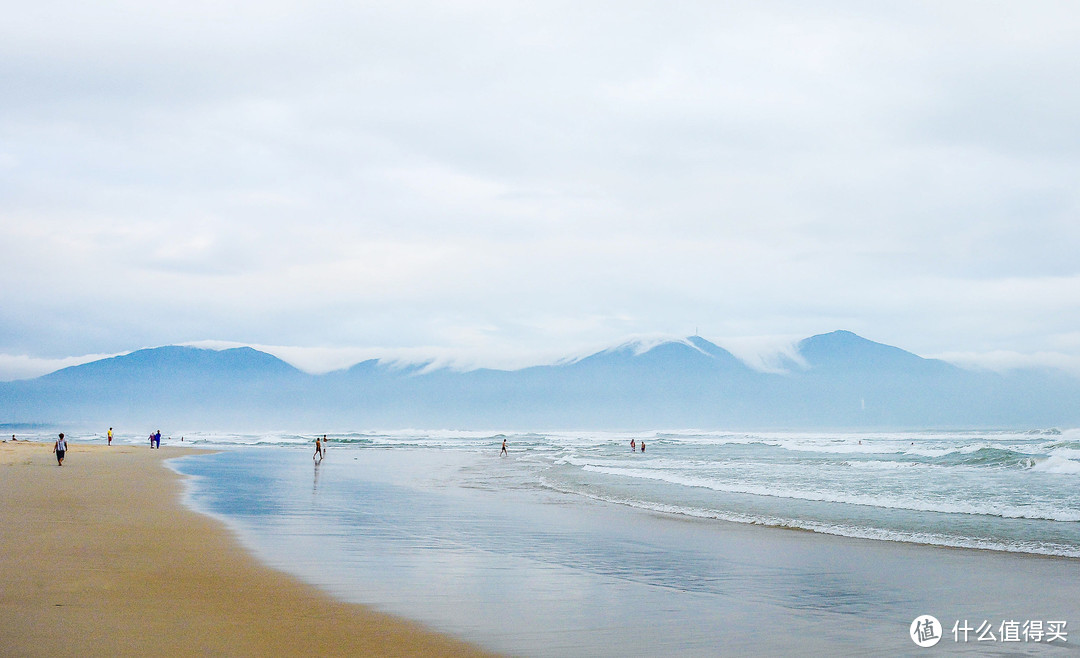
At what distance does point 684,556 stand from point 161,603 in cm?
761

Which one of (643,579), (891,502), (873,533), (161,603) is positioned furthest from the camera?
(891,502)

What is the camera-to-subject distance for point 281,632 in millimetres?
6914

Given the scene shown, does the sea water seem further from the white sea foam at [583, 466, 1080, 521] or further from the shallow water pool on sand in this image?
the shallow water pool on sand

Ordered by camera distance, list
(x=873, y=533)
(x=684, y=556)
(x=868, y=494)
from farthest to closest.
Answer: (x=868, y=494) < (x=873, y=533) < (x=684, y=556)

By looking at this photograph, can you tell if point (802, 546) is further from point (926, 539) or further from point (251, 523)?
point (251, 523)

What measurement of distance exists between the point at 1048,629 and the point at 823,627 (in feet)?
7.70

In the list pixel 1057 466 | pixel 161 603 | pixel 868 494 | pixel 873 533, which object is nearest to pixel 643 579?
pixel 161 603

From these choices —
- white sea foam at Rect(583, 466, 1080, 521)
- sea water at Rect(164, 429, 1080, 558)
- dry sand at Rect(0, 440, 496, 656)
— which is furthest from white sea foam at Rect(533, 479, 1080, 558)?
dry sand at Rect(0, 440, 496, 656)

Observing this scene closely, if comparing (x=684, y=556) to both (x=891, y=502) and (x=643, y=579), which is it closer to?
(x=643, y=579)

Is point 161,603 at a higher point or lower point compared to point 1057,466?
higher

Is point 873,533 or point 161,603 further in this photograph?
point 873,533

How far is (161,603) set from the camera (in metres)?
7.84

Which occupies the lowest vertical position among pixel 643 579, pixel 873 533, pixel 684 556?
pixel 873 533

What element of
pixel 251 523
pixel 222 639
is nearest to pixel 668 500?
pixel 251 523
